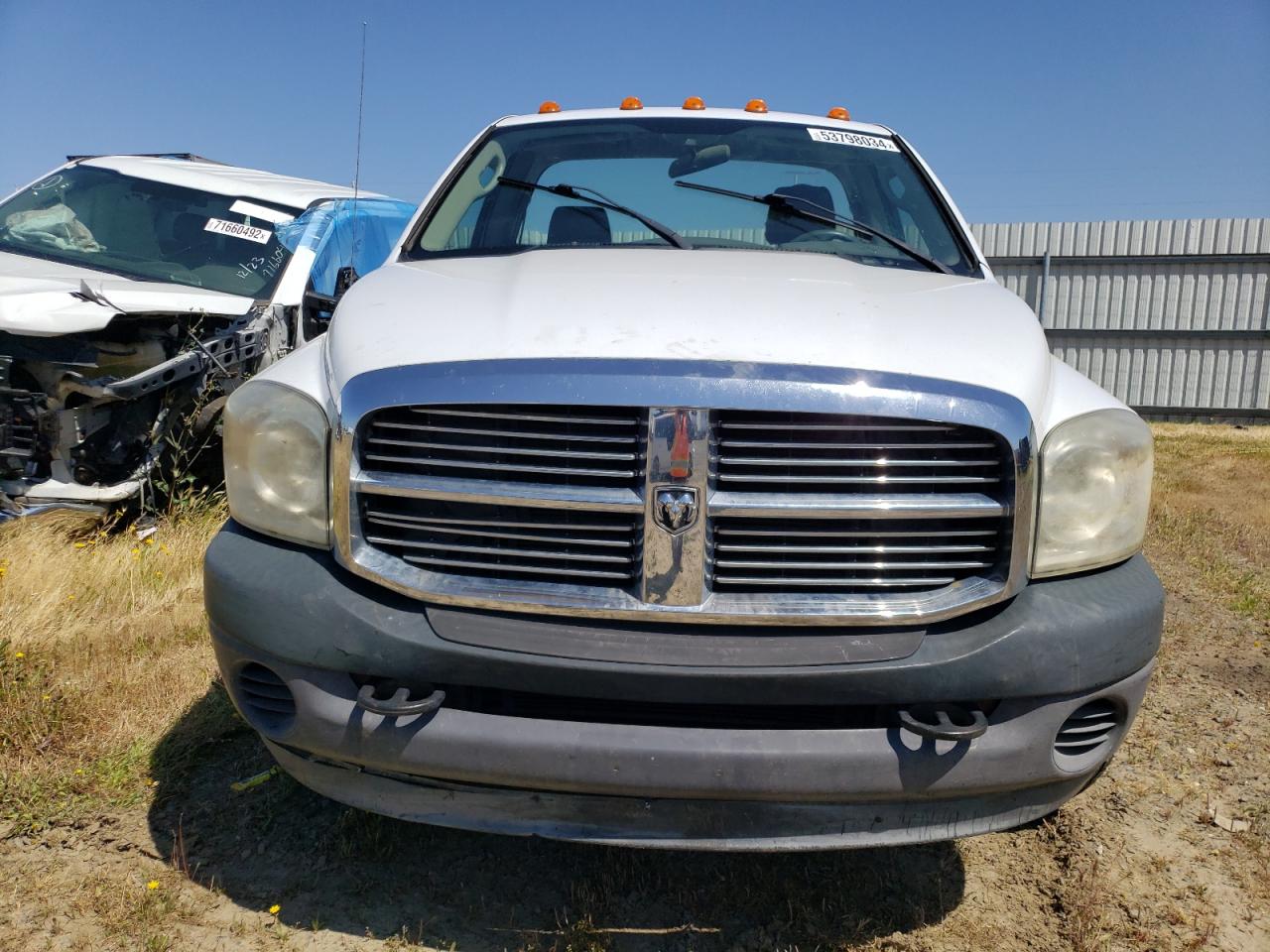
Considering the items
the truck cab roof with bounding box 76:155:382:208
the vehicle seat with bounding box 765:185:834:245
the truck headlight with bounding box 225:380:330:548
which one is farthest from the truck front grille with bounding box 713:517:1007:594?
the truck cab roof with bounding box 76:155:382:208

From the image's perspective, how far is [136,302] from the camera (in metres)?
4.39

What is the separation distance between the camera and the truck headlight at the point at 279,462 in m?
2.06

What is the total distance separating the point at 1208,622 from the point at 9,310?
5433mm

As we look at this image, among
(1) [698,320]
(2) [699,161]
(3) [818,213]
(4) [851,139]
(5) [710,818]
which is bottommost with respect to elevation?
(5) [710,818]

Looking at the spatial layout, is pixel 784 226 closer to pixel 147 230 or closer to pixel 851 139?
pixel 851 139

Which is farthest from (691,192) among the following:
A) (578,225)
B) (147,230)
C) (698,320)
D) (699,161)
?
(147,230)

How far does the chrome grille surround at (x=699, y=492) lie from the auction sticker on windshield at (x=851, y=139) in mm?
1968

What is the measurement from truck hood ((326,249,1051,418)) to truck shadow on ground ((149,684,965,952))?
1252 mm

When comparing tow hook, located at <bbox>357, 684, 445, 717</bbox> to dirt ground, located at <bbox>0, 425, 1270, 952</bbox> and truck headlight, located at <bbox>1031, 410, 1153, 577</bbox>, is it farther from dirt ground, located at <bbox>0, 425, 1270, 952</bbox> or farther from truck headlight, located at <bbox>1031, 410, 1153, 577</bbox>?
truck headlight, located at <bbox>1031, 410, 1153, 577</bbox>

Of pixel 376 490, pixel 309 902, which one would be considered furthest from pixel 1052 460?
pixel 309 902

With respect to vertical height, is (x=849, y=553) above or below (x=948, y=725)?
above

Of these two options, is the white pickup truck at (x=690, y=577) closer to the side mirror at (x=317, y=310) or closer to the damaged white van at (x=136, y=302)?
the damaged white van at (x=136, y=302)

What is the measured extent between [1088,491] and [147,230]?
5348mm

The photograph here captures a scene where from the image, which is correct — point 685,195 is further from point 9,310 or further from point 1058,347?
point 1058,347
